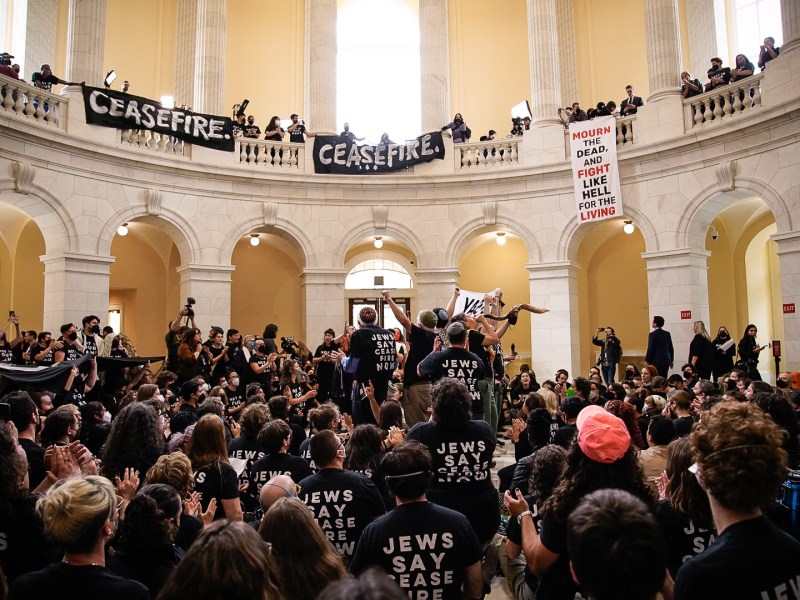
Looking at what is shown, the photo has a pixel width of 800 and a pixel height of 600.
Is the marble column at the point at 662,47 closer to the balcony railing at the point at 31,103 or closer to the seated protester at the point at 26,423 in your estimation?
the balcony railing at the point at 31,103

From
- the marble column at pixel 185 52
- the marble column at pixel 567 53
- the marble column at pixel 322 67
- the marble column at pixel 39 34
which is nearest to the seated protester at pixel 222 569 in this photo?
the marble column at pixel 322 67

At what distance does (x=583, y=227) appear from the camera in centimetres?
1856

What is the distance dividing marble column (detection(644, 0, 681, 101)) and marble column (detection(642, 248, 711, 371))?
4.37 metres

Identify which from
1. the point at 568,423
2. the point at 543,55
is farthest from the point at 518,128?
the point at 568,423

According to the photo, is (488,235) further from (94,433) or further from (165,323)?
(94,433)

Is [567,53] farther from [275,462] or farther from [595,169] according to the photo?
[275,462]

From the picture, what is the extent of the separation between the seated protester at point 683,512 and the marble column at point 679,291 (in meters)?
13.8

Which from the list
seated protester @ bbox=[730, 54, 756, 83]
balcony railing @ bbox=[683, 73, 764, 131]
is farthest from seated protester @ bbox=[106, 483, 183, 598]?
seated protester @ bbox=[730, 54, 756, 83]

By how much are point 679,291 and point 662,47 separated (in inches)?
263

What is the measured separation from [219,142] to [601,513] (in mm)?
17999

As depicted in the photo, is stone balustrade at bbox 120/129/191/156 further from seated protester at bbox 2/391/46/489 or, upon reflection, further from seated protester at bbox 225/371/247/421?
seated protester at bbox 2/391/46/489

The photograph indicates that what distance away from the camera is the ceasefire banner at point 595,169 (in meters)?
17.3

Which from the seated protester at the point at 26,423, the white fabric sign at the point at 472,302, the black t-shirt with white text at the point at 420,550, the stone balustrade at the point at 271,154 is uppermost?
the stone balustrade at the point at 271,154

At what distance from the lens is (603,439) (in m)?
3.33
